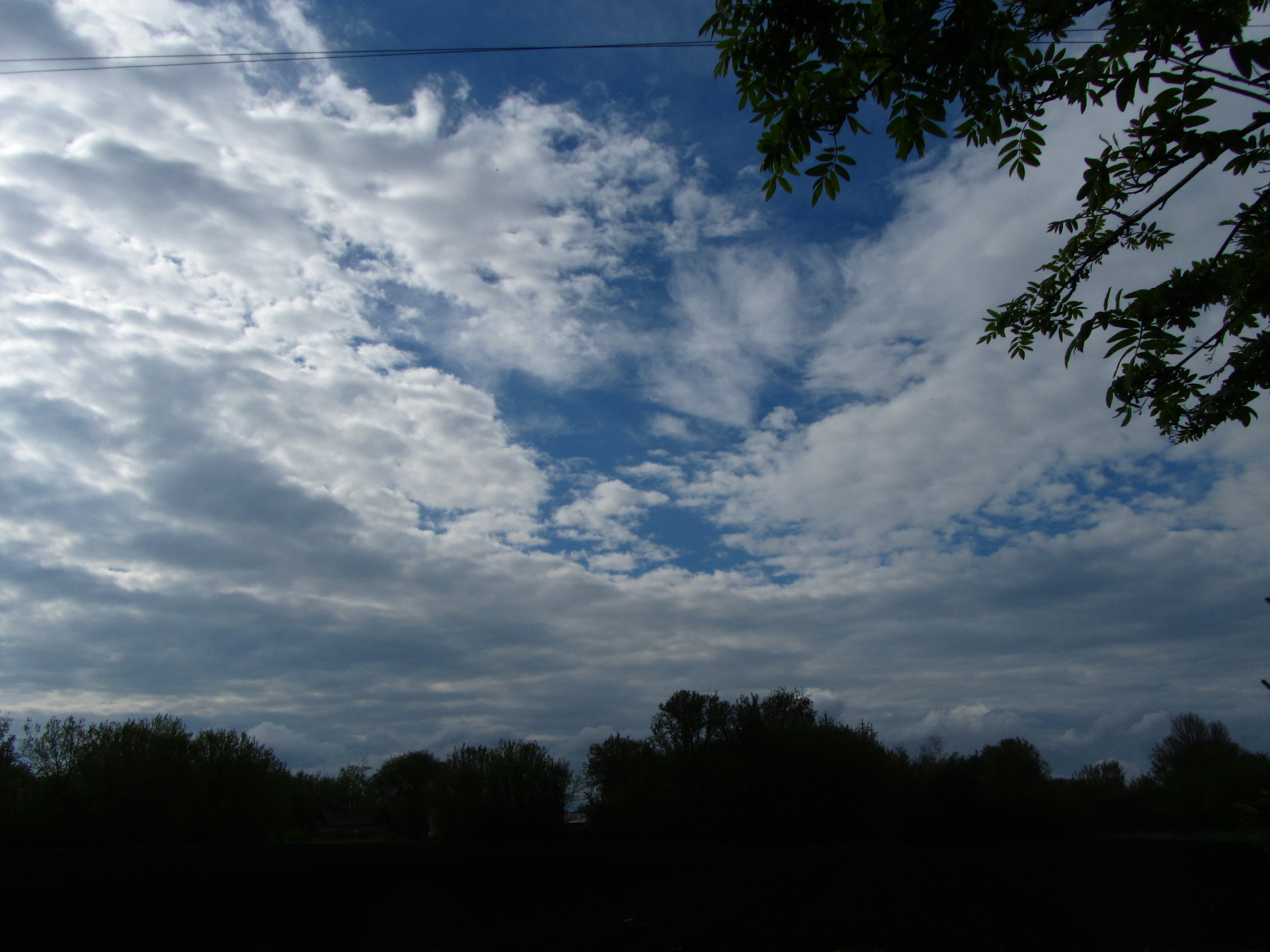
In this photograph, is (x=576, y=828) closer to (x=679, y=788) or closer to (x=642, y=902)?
(x=679, y=788)

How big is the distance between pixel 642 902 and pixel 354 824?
7500 centimetres

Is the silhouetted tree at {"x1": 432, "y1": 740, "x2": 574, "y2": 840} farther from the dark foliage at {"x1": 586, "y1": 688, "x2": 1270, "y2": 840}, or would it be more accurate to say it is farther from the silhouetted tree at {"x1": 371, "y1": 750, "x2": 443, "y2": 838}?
the silhouetted tree at {"x1": 371, "y1": 750, "x2": 443, "y2": 838}

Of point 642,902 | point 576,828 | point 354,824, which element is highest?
point 642,902

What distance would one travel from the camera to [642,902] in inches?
645

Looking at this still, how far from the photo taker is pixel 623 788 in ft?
164

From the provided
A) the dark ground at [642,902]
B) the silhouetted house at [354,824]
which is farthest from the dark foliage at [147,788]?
the silhouetted house at [354,824]

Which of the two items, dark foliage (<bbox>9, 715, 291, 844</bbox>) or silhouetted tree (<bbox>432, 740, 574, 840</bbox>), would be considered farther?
silhouetted tree (<bbox>432, 740, 574, 840</bbox>)

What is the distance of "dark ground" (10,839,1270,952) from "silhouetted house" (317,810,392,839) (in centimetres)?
5004

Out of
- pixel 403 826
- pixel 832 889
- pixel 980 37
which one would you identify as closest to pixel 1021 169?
pixel 980 37

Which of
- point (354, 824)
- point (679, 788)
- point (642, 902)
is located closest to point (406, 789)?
point (354, 824)

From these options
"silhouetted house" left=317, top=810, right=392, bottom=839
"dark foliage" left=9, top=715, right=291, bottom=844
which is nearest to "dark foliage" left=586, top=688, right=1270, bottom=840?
"dark foliage" left=9, top=715, right=291, bottom=844

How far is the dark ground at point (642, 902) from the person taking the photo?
38.6 ft

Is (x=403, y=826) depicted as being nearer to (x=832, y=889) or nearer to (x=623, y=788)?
(x=623, y=788)

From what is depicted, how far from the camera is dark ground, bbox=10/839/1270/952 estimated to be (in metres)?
11.8
